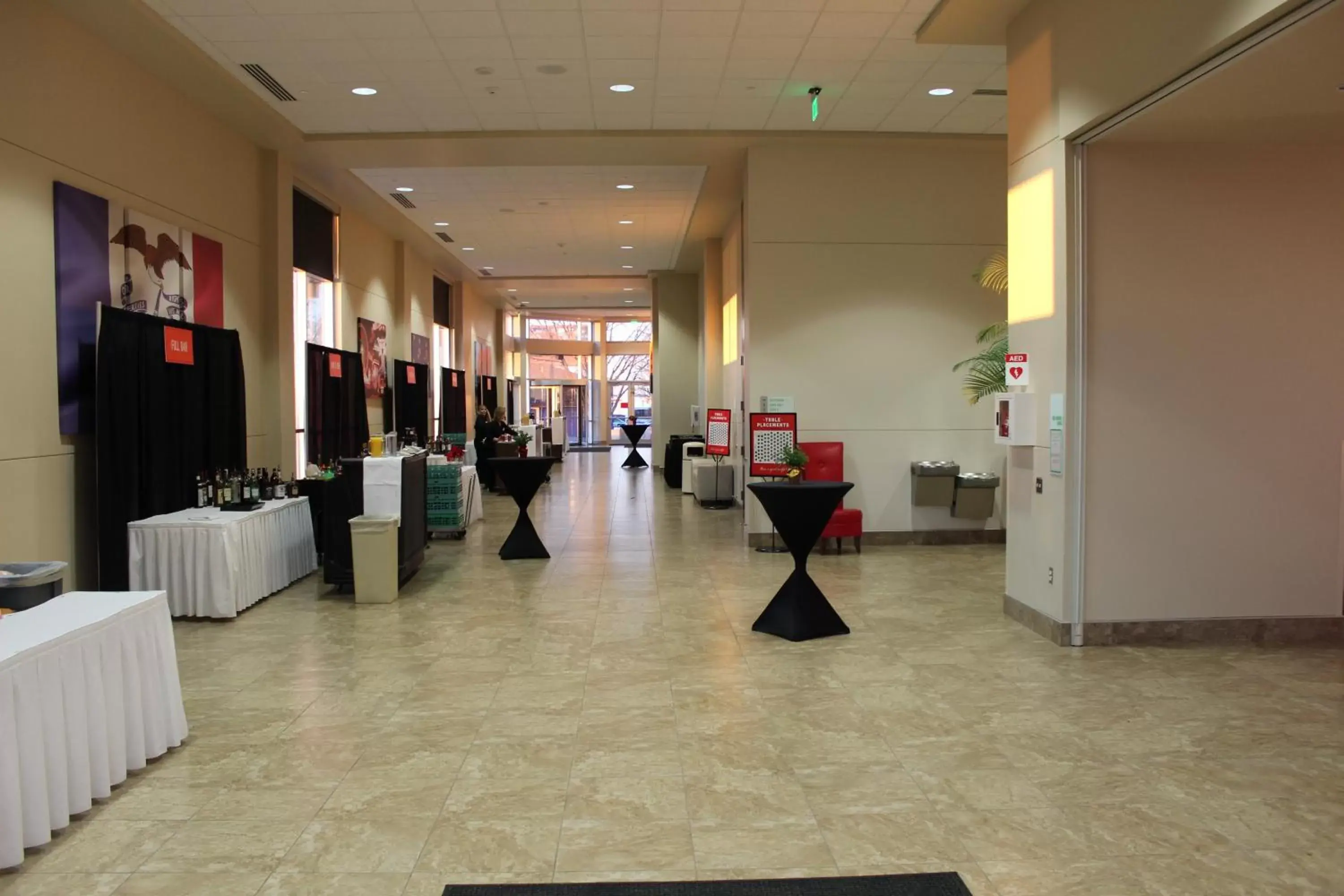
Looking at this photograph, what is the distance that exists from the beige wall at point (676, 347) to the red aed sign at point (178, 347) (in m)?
12.7

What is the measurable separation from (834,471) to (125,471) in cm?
639

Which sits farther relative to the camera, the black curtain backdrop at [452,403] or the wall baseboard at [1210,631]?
the black curtain backdrop at [452,403]

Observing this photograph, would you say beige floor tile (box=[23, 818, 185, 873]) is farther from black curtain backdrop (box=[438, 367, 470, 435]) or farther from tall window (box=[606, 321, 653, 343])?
tall window (box=[606, 321, 653, 343])

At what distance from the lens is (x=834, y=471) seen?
954 centimetres

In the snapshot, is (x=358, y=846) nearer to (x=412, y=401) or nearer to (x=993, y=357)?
(x=993, y=357)

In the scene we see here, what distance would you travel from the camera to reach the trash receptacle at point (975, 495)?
9695 mm

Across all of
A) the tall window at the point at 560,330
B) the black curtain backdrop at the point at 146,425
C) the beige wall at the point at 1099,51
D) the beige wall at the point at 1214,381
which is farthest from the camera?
the tall window at the point at 560,330

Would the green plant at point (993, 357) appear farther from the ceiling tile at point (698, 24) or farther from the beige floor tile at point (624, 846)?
the beige floor tile at point (624, 846)

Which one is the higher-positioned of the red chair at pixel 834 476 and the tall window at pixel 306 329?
the tall window at pixel 306 329

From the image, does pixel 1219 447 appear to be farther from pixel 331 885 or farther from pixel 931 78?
pixel 331 885

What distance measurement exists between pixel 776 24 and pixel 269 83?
4.37 m

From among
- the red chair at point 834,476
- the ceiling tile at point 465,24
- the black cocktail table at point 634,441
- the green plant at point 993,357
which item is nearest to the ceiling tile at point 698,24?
the ceiling tile at point 465,24

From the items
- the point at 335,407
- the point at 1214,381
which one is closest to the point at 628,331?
the point at 335,407

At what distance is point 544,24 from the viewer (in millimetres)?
6590
